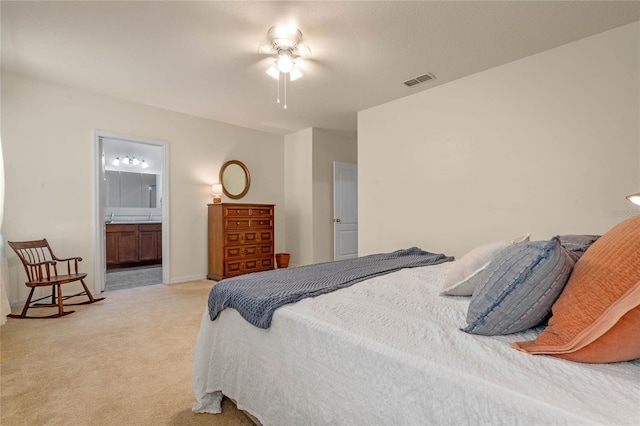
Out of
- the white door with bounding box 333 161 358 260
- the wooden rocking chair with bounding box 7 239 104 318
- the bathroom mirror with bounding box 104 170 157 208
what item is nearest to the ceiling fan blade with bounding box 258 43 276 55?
the wooden rocking chair with bounding box 7 239 104 318

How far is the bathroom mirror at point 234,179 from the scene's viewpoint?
4970mm

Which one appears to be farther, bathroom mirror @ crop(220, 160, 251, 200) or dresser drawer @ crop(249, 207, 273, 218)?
bathroom mirror @ crop(220, 160, 251, 200)

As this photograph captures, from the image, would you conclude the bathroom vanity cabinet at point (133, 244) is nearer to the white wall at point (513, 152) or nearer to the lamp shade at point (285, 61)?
the white wall at point (513, 152)

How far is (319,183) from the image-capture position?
17.9 feet

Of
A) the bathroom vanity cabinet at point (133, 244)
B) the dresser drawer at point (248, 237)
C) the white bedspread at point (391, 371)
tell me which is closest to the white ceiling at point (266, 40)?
the dresser drawer at point (248, 237)

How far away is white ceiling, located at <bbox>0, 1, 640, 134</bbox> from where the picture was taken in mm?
2240

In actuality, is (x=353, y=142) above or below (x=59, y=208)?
above

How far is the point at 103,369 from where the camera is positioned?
77.6 inches

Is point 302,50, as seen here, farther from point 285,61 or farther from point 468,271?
point 468,271

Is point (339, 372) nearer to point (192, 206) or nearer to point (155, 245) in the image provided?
point (192, 206)

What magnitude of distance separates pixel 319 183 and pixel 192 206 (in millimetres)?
2095

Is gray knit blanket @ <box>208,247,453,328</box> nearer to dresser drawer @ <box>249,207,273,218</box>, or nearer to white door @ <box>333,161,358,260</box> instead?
dresser drawer @ <box>249,207,273,218</box>

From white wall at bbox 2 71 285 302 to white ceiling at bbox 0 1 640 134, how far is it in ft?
0.87

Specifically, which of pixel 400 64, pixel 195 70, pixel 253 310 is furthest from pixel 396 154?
pixel 253 310
